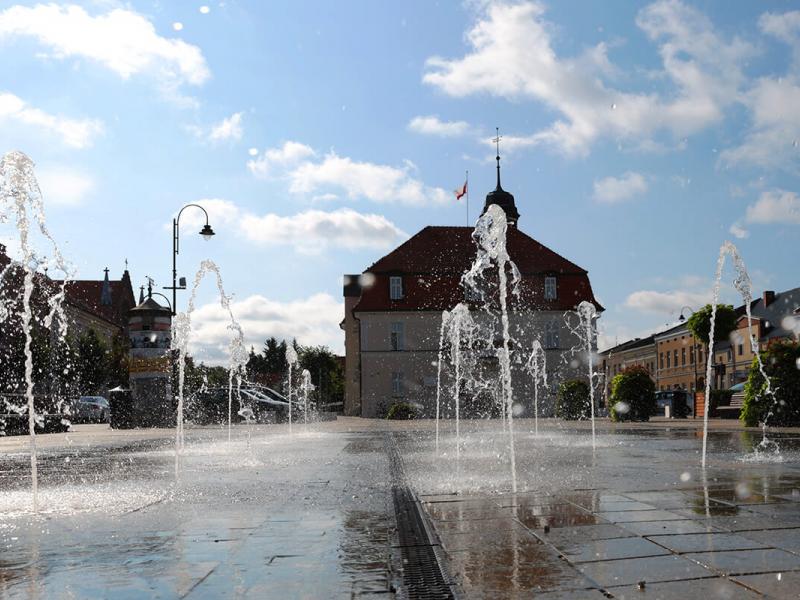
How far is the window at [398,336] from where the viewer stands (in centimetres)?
4894

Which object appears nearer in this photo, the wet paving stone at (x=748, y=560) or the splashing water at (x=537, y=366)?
the wet paving stone at (x=748, y=560)

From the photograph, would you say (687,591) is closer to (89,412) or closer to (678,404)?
(678,404)

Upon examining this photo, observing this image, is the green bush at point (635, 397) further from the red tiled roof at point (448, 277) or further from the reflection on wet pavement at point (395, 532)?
the red tiled roof at point (448, 277)

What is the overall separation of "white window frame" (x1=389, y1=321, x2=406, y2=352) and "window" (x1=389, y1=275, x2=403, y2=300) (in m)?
1.65

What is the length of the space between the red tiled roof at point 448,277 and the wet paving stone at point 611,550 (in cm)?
4435

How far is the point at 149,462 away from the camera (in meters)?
12.1

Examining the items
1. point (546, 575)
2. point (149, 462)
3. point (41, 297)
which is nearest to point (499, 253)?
point (149, 462)

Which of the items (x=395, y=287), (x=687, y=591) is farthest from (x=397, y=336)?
(x=687, y=591)

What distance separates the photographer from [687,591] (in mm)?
3484

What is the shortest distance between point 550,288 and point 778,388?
3010cm

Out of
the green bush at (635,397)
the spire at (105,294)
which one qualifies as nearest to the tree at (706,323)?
the green bush at (635,397)

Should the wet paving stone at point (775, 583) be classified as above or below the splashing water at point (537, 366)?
below

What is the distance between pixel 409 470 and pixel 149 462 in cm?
442

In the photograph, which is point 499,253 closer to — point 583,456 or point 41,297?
point 583,456
